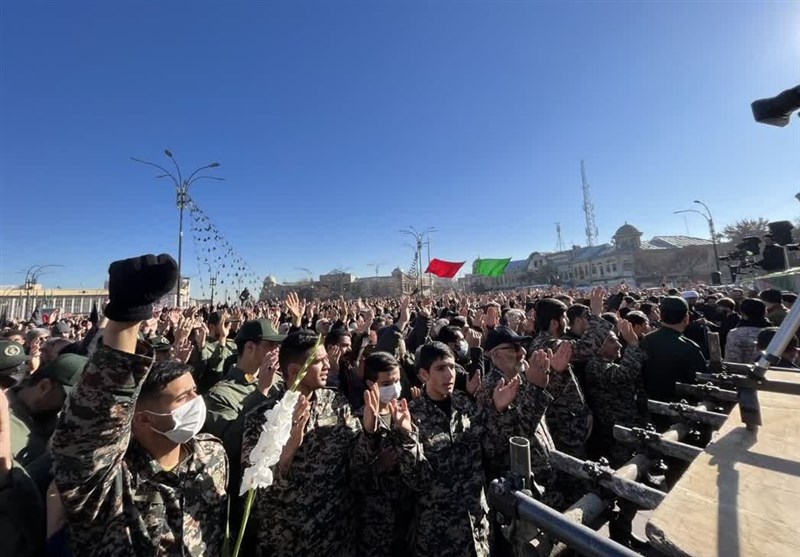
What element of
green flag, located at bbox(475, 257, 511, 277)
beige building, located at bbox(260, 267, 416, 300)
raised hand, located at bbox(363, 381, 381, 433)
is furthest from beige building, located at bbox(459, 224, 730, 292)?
raised hand, located at bbox(363, 381, 381, 433)

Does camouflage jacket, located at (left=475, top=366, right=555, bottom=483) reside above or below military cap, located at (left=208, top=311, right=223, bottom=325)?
below

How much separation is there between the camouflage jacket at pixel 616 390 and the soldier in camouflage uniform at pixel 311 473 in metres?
3.01

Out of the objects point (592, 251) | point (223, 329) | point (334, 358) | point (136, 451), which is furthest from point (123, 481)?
point (592, 251)

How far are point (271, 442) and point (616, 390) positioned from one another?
4.17 meters

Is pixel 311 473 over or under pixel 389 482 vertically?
over

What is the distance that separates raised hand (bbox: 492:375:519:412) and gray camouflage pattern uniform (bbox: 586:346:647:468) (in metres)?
1.93

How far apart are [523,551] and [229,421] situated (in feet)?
7.70

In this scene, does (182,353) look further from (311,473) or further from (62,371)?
(311,473)

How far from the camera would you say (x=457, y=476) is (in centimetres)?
271

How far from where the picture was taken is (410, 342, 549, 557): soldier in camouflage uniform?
265 centimetres

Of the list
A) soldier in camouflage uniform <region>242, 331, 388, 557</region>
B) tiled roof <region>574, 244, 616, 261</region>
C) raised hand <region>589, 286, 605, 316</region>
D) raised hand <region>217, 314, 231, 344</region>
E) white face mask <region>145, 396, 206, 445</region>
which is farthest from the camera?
tiled roof <region>574, 244, 616, 261</region>

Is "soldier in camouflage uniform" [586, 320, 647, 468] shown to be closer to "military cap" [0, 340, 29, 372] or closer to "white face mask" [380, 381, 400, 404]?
"white face mask" [380, 381, 400, 404]

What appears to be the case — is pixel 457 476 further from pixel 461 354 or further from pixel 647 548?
pixel 461 354

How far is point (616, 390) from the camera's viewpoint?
13.9 ft
